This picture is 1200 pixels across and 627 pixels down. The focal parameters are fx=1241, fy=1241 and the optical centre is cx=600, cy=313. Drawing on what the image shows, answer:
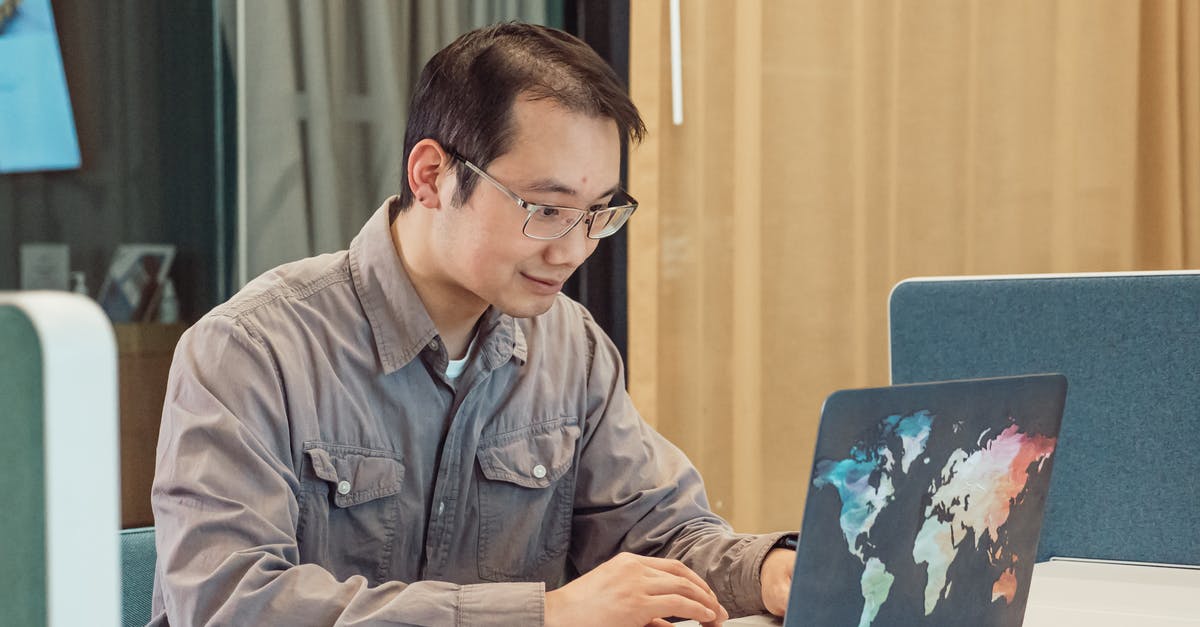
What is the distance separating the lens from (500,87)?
49.0 inches

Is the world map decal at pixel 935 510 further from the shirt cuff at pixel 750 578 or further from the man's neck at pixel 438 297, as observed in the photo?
the man's neck at pixel 438 297

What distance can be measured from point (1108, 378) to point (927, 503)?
0.92 metres

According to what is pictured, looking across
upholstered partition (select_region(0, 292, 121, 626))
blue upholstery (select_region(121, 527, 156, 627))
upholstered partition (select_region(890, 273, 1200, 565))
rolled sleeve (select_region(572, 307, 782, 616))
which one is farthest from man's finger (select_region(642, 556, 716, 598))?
upholstered partition (select_region(890, 273, 1200, 565))

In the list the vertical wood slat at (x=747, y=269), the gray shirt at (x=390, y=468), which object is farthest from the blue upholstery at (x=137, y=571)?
the vertical wood slat at (x=747, y=269)

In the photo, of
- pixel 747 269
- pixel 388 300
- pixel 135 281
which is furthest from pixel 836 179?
pixel 388 300

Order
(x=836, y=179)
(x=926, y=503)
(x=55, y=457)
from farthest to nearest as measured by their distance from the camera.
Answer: (x=836, y=179) < (x=926, y=503) < (x=55, y=457)

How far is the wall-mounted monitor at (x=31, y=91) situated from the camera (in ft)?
6.48

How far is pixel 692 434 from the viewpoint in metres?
2.81

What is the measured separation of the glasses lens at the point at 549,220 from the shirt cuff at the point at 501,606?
0.37 metres

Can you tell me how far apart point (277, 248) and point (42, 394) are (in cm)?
188

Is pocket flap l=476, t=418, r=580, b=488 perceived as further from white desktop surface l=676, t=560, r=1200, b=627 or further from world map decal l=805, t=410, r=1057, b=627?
world map decal l=805, t=410, r=1057, b=627

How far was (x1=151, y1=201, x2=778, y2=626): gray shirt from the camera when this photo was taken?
1022mm

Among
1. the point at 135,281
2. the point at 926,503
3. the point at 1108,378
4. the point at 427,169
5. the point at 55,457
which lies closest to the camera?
the point at 55,457

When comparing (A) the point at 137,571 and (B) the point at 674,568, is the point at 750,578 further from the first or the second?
(A) the point at 137,571
